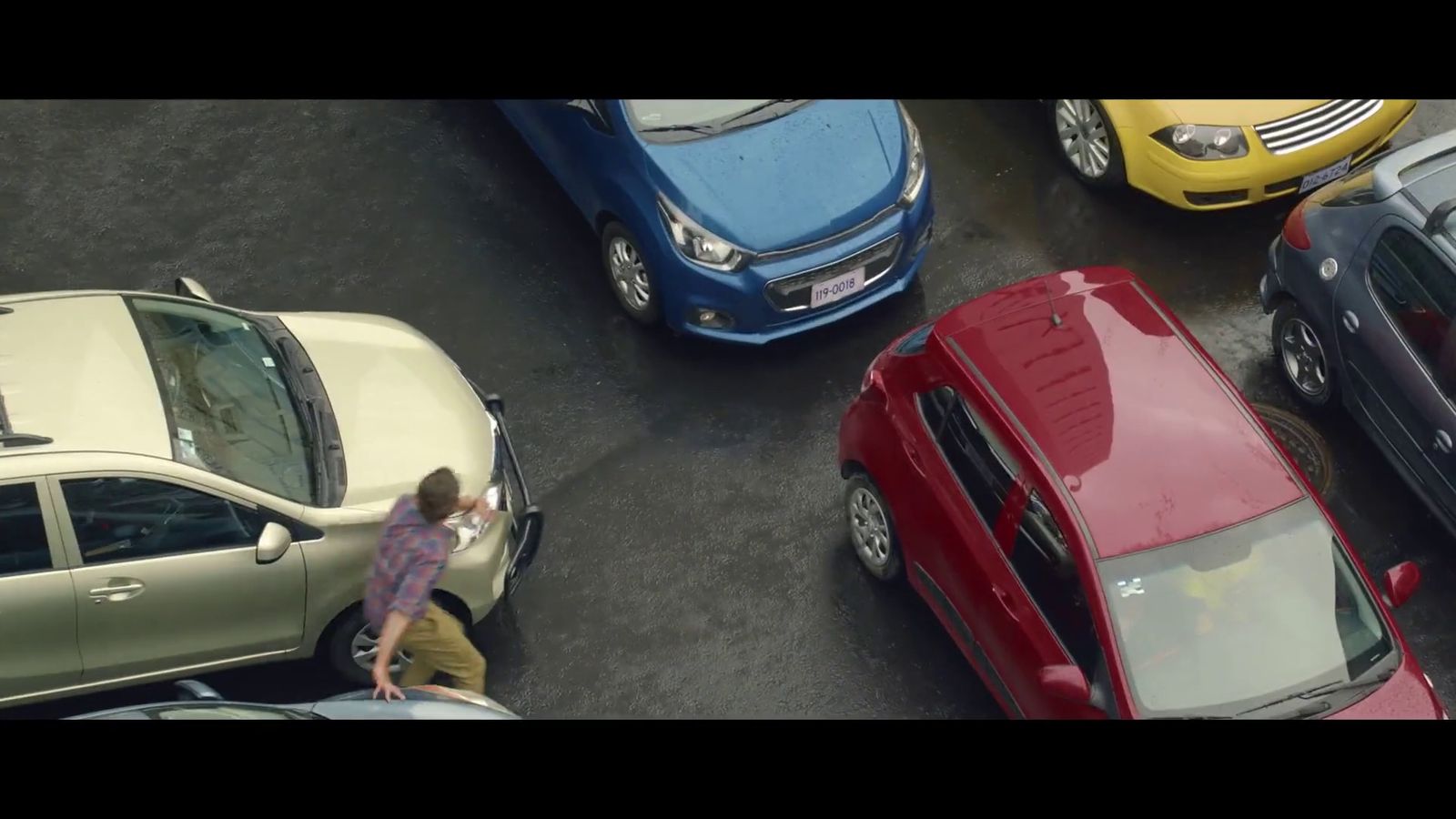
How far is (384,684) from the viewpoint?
18.7ft

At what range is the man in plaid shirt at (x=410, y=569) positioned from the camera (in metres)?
5.77

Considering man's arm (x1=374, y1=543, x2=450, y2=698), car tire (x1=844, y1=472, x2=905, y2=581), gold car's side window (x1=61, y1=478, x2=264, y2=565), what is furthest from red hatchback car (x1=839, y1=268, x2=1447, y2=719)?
gold car's side window (x1=61, y1=478, x2=264, y2=565)

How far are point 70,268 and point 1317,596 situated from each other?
23.9 feet

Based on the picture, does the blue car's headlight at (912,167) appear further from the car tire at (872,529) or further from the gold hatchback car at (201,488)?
the gold hatchback car at (201,488)

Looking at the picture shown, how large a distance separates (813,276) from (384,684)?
359cm

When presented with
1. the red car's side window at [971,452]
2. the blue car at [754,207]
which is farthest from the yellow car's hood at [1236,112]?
the red car's side window at [971,452]

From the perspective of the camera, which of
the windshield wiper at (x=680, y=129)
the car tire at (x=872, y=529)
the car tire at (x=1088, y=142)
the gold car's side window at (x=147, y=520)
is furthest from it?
the car tire at (x=1088, y=142)

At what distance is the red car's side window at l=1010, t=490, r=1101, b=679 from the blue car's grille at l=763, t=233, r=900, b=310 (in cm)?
245

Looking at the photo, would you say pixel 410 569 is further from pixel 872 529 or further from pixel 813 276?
pixel 813 276

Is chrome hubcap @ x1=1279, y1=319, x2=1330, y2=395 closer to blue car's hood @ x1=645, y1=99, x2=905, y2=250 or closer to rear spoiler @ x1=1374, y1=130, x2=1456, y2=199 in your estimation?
rear spoiler @ x1=1374, y1=130, x2=1456, y2=199

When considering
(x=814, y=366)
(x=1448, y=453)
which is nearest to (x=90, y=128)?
(x=814, y=366)

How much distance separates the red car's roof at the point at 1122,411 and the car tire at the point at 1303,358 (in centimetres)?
171

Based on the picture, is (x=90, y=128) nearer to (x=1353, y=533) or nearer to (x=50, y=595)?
(x=50, y=595)

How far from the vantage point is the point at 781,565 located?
7.46 meters
